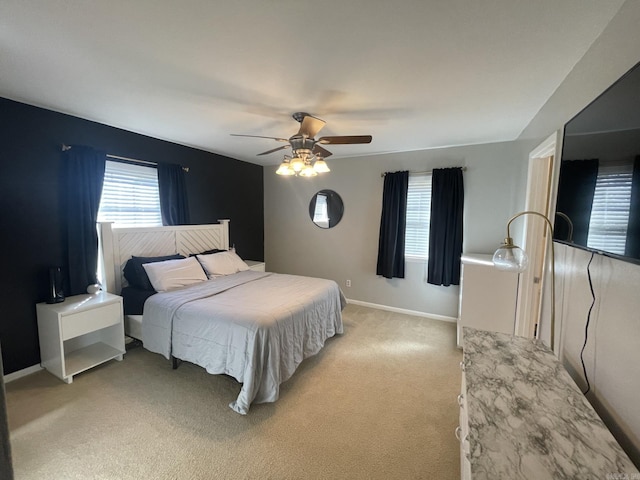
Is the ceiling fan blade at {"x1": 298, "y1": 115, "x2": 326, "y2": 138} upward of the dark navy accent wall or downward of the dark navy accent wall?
upward

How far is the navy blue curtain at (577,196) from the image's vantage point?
1167mm

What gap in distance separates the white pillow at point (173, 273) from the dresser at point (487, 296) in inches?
121

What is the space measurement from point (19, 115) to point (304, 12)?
9.06ft

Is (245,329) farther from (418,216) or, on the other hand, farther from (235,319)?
(418,216)

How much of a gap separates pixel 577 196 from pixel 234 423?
8.22ft

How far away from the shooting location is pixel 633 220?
0.89m

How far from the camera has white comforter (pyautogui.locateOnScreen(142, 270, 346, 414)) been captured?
2.06 metres

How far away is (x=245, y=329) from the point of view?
2070mm

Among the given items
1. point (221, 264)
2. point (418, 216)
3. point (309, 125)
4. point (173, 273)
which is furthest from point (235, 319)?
point (418, 216)

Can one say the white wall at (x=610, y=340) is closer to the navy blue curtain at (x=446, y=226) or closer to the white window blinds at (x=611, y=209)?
the white window blinds at (x=611, y=209)

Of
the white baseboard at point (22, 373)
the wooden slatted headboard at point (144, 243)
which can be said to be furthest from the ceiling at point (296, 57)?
the white baseboard at point (22, 373)

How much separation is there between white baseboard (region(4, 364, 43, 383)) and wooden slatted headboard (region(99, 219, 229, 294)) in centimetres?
84

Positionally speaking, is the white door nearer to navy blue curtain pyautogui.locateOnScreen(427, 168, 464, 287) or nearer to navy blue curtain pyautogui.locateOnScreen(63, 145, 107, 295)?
navy blue curtain pyautogui.locateOnScreen(427, 168, 464, 287)

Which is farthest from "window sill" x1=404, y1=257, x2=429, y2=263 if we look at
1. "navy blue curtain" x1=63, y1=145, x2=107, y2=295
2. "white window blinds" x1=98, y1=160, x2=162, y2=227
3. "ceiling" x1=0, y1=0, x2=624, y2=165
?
"navy blue curtain" x1=63, y1=145, x2=107, y2=295
